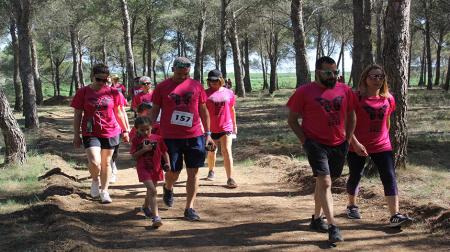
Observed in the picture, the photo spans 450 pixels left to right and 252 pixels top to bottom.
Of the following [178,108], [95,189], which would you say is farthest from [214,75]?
[95,189]

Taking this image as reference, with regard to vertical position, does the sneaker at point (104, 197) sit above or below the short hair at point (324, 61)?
below

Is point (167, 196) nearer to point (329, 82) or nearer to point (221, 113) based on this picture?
point (221, 113)

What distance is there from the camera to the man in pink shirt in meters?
5.89

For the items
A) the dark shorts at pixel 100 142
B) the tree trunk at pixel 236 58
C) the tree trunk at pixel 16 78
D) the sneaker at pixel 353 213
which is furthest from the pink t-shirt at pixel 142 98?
the tree trunk at pixel 236 58

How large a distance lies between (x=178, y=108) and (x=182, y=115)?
0.10 meters

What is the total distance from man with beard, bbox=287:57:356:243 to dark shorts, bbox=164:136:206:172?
1.36m

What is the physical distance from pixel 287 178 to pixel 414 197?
263cm

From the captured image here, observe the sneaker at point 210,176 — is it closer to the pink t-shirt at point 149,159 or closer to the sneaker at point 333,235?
the pink t-shirt at point 149,159

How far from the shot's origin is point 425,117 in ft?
59.2

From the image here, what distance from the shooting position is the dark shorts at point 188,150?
5.93 metres

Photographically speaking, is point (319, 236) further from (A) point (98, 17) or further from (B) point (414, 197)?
(A) point (98, 17)

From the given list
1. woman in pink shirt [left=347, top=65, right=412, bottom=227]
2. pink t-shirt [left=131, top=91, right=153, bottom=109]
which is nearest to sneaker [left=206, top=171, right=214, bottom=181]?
pink t-shirt [left=131, top=91, right=153, bottom=109]

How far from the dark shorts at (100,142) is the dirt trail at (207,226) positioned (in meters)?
0.85

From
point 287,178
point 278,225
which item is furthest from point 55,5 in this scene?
point 278,225
